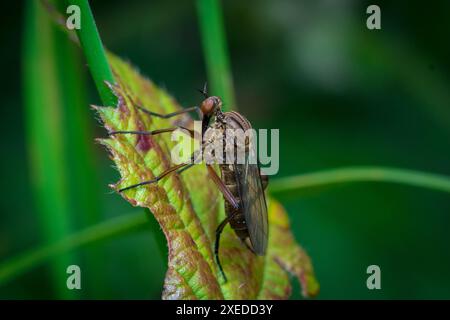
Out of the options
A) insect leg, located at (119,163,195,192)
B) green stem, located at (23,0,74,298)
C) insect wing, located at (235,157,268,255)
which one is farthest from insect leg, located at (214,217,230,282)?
green stem, located at (23,0,74,298)

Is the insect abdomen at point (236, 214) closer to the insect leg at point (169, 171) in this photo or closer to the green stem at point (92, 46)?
the insect leg at point (169, 171)

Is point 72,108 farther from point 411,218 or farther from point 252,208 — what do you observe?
point 411,218

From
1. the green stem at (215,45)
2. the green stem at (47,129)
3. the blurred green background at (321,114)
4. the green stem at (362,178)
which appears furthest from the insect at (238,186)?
the blurred green background at (321,114)

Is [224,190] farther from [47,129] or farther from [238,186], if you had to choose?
[47,129]

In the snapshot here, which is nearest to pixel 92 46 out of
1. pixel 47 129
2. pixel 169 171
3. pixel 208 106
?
pixel 169 171

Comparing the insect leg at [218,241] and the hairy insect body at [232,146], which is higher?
the hairy insect body at [232,146]
